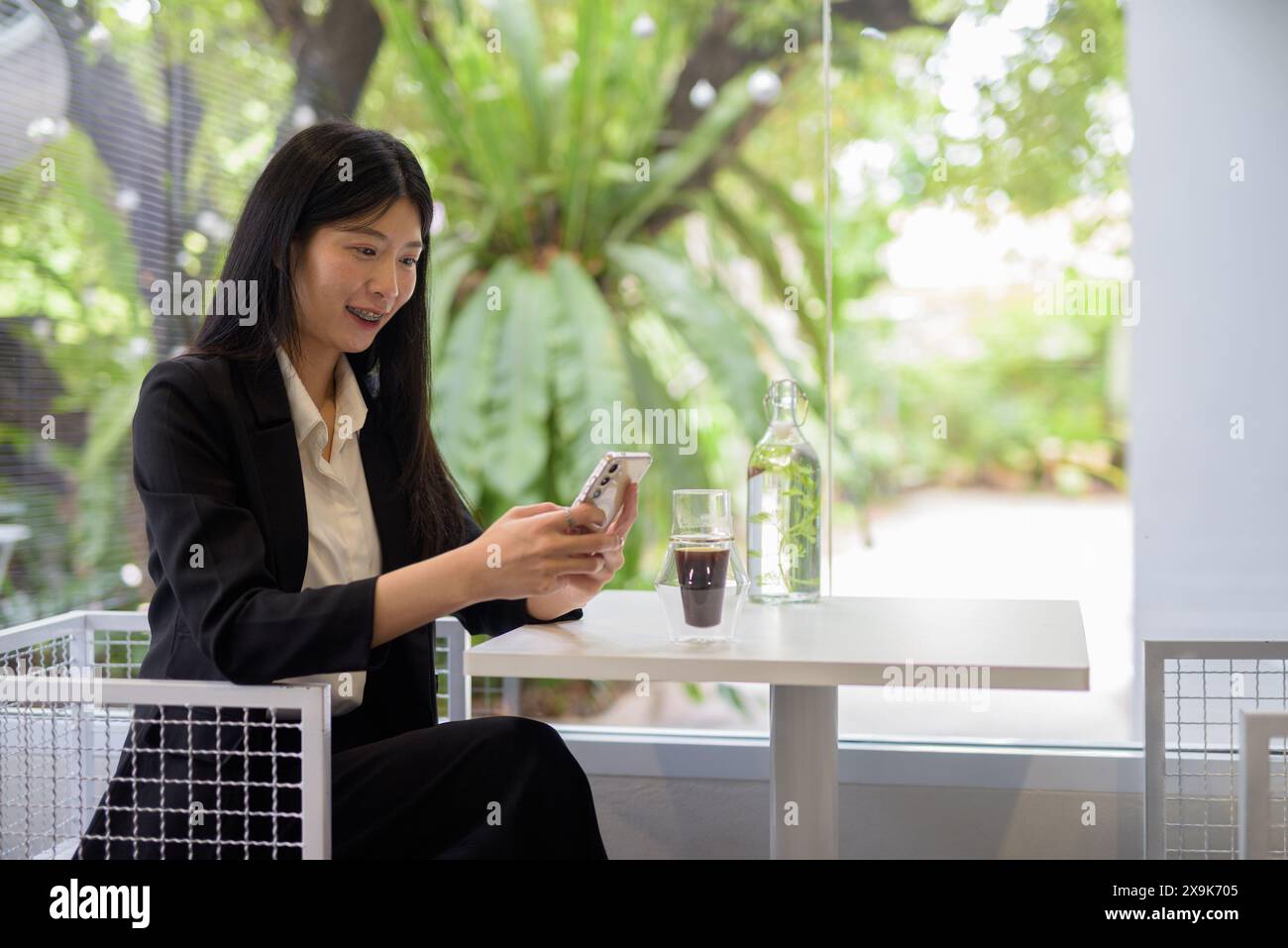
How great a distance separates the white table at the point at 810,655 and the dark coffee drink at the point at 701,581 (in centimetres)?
4

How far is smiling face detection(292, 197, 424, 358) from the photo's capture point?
133 cm

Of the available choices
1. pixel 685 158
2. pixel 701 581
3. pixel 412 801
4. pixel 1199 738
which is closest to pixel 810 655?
pixel 701 581

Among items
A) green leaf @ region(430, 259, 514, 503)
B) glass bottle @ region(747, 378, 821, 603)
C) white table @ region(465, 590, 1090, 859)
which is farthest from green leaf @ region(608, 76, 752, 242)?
white table @ region(465, 590, 1090, 859)

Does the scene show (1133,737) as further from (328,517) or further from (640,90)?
(640,90)

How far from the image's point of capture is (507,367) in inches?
98.4

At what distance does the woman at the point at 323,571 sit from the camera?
1.16m

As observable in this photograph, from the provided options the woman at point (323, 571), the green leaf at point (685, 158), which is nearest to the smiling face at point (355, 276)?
the woman at point (323, 571)

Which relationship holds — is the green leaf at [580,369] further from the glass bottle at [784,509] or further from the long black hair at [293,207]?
the long black hair at [293,207]

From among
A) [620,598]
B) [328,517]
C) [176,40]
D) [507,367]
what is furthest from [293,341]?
[176,40]

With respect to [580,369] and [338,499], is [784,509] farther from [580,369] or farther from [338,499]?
[580,369]

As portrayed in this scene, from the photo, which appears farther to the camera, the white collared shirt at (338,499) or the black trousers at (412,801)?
the white collared shirt at (338,499)

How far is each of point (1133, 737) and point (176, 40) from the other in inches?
93.7

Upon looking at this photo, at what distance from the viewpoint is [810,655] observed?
1.16 meters
